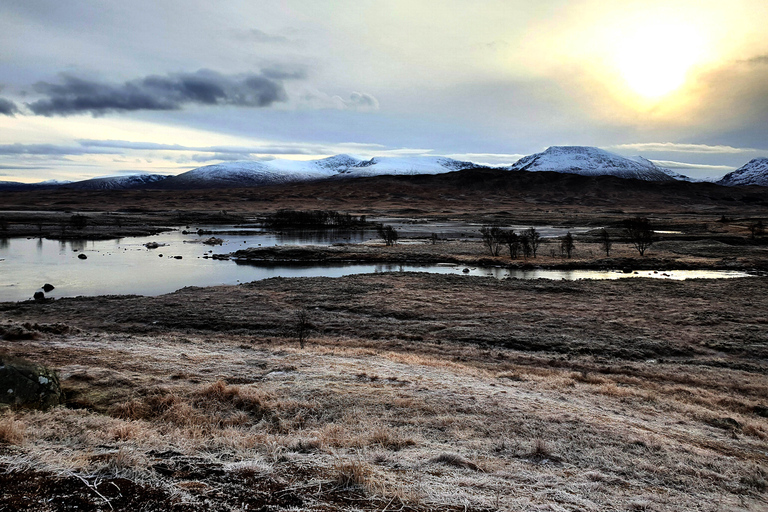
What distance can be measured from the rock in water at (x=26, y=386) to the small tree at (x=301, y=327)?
30.4 ft

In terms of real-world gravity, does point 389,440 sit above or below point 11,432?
below

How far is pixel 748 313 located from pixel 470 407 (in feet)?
69.3

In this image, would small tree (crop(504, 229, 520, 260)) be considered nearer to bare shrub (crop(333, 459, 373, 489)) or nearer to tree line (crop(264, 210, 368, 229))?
bare shrub (crop(333, 459, 373, 489))

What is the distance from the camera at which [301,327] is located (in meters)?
19.2

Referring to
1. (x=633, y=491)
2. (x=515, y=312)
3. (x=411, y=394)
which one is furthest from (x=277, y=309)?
(x=633, y=491)

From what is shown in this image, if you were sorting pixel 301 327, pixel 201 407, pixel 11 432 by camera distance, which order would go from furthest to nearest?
pixel 301 327 < pixel 201 407 < pixel 11 432

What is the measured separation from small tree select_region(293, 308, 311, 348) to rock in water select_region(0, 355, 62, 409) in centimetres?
926

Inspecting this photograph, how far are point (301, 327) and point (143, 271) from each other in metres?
26.7

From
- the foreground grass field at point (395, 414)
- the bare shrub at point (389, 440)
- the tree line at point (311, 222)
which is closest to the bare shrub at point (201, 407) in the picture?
the foreground grass field at point (395, 414)

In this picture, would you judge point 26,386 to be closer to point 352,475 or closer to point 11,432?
point 11,432

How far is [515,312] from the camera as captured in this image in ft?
77.5

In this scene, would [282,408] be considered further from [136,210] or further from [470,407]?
[136,210]

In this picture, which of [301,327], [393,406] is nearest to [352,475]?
[393,406]

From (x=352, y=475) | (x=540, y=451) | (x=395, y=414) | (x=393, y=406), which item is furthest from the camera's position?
(x=393, y=406)
